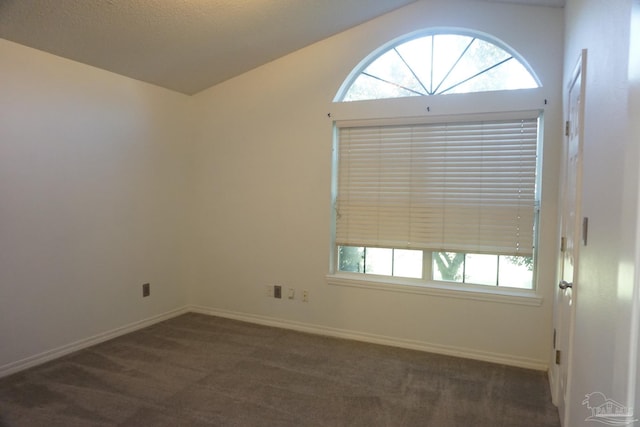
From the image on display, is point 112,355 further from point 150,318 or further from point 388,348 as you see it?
point 388,348

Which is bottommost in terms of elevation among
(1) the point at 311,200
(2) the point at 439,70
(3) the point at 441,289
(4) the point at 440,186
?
(3) the point at 441,289

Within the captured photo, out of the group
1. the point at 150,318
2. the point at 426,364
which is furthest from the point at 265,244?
the point at 426,364

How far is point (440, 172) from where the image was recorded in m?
3.29

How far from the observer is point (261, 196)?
4.01 meters

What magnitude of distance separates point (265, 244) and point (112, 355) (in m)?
1.63

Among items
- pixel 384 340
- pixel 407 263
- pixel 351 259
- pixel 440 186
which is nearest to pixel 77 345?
pixel 351 259

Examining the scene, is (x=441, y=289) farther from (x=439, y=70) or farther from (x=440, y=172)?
(x=439, y=70)

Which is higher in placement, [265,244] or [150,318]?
[265,244]

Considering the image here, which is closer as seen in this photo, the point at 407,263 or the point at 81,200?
the point at 81,200

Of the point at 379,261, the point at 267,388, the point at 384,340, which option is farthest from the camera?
the point at 379,261

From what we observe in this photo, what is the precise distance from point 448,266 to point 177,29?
291cm

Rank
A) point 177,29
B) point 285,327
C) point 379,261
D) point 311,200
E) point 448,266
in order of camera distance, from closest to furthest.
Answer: point 177,29 → point 448,266 → point 379,261 → point 311,200 → point 285,327

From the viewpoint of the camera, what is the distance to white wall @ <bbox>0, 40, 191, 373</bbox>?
280cm

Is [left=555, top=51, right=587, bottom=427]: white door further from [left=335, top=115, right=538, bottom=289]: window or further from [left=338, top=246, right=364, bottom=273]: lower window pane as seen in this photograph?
[left=338, top=246, right=364, bottom=273]: lower window pane
